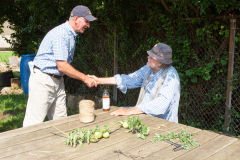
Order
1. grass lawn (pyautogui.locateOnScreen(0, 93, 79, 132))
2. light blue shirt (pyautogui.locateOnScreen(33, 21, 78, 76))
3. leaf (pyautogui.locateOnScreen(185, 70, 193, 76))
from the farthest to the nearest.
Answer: grass lawn (pyautogui.locateOnScreen(0, 93, 79, 132))
leaf (pyautogui.locateOnScreen(185, 70, 193, 76))
light blue shirt (pyautogui.locateOnScreen(33, 21, 78, 76))

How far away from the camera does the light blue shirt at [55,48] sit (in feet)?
9.64

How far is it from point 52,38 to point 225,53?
2.45 meters

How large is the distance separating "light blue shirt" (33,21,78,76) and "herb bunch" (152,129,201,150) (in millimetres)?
1603

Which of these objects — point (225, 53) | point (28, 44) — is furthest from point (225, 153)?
point (28, 44)

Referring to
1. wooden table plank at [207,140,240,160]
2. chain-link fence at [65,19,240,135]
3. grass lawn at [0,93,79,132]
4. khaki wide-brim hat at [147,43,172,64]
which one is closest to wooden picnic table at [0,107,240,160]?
wooden table plank at [207,140,240,160]

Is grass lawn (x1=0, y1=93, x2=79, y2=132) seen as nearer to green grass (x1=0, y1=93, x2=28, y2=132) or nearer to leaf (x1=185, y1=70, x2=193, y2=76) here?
green grass (x1=0, y1=93, x2=28, y2=132)

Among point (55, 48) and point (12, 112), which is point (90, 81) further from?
point (12, 112)

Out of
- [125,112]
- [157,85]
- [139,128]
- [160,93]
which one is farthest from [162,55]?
[139,128]

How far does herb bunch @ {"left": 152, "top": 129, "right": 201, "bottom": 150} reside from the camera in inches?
70.5

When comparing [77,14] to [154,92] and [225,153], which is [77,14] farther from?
[225,153]

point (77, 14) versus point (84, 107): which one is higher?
point (77, 14)

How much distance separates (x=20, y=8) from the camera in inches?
315

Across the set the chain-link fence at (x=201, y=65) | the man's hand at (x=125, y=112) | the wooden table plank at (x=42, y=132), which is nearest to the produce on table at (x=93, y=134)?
the wooden table plank at (x=42, y=132)

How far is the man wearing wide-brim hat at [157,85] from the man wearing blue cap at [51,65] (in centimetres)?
64
